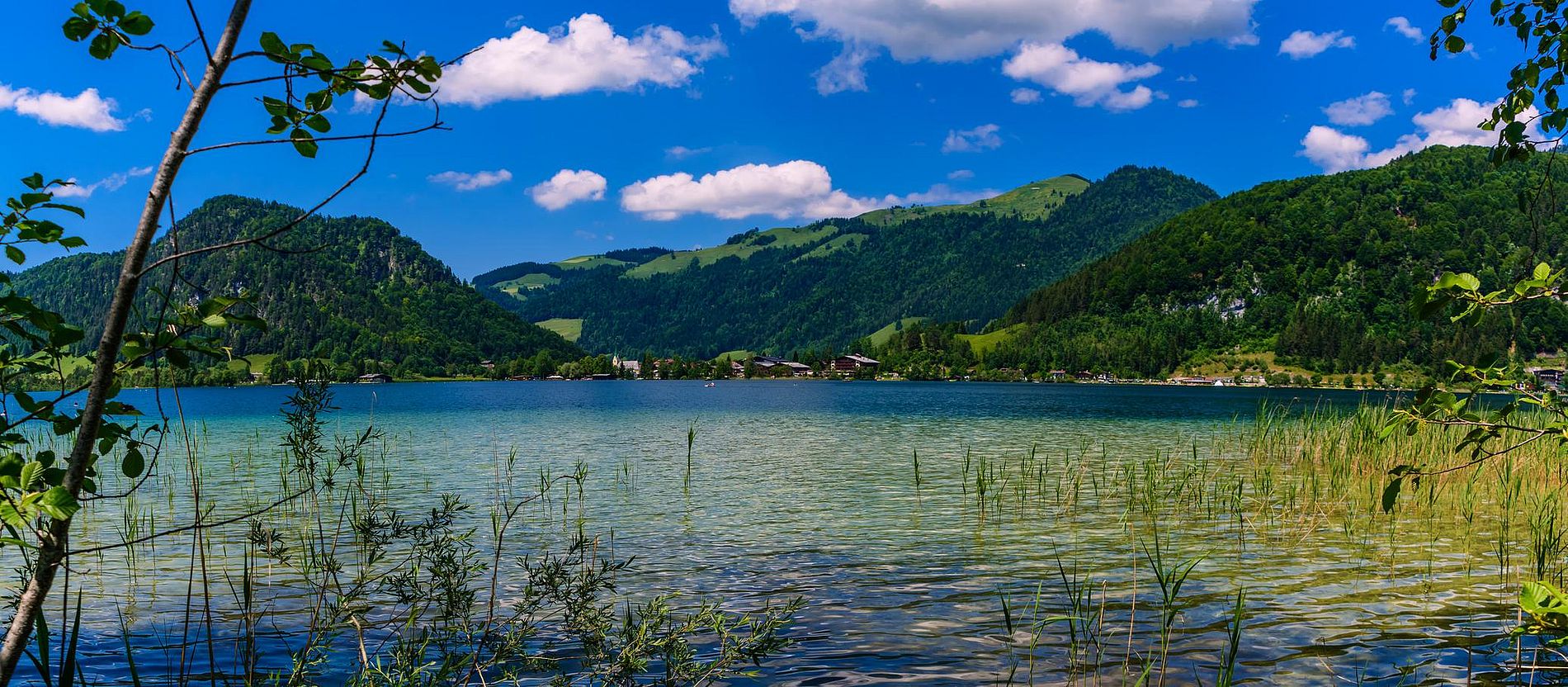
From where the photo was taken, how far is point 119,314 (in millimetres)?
3221

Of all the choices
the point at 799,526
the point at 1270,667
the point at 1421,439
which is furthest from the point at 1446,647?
the point at 1421,439

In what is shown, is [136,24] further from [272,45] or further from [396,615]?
[396,615]

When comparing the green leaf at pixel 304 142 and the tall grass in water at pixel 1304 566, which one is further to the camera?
the tall grass in water at pixel 1304 566

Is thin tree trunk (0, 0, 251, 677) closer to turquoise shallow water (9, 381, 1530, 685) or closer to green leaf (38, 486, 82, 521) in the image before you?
green leaf (38, 486, 82, 521)

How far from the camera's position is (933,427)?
6022 cm

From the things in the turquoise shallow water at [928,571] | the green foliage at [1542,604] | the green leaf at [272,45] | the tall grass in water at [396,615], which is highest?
the green leaf at [272,45]

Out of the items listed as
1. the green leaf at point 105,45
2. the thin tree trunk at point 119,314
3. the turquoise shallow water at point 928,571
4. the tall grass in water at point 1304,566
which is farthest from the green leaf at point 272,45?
the turquoise shallow water at point 928,571

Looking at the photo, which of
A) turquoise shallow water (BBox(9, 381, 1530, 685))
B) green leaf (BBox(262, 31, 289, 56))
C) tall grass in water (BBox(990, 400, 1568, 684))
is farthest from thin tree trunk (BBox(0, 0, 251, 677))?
turquoise shallow water (BBox(9, 381, 1530, 685))

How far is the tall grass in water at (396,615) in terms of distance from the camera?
324 inches

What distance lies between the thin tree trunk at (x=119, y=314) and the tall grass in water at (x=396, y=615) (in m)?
0.26

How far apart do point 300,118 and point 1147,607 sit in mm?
12732

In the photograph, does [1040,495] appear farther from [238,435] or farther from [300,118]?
[238,435]

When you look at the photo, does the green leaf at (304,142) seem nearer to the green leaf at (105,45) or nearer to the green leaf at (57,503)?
the green leaf at (105,45)

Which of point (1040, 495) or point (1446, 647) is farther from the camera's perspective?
point (1040, 495)
